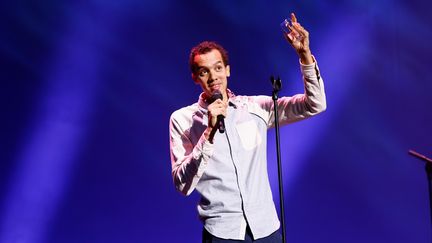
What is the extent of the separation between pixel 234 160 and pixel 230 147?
2.0 inches

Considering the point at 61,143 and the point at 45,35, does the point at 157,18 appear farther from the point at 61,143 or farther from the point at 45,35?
the point at 61,143

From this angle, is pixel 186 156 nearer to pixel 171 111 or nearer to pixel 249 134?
pixel 249 134

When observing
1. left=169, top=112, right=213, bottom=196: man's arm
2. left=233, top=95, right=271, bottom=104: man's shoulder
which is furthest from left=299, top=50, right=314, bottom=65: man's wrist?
left=169, top=112, right=213, bottom=196: man's arm

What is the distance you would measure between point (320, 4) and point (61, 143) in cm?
177

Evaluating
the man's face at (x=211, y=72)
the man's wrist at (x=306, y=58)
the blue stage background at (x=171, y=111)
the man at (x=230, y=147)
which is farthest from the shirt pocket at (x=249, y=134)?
the blue stage background at (x=171, y=111)

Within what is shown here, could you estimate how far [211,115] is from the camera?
1942 mm

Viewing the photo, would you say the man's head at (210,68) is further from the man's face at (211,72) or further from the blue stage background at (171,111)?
the blue stage background at (171,111)

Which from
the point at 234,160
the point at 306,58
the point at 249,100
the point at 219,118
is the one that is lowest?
the point at 234,160

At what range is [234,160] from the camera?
2070mm

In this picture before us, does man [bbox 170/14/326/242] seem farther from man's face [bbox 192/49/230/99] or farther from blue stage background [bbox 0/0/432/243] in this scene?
blue stage background [bbox 0/0/432/243]

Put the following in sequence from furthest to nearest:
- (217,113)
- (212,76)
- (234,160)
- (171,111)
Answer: (171,111)
(212,76)
(234,160)
(217,113)

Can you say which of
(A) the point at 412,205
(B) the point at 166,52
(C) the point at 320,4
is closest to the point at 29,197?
(B) the point at 166,52

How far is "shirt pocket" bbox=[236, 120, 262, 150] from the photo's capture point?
213 centimetres

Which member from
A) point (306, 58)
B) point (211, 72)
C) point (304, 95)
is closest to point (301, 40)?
point (306, 58)
